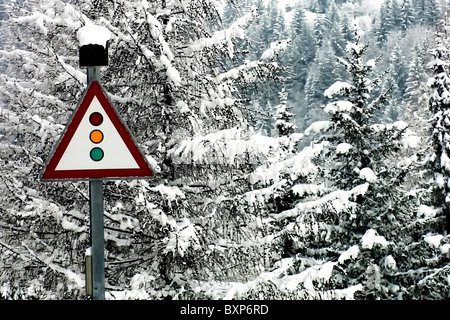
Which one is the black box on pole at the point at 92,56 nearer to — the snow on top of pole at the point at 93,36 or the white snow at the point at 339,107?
the snow on top of pole at the point at 93,36

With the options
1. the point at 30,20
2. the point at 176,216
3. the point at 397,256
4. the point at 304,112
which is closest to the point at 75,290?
the point at 176,216

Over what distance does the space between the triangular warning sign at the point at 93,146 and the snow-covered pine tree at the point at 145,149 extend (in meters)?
3.08

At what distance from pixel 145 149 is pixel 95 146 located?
13.0 ft

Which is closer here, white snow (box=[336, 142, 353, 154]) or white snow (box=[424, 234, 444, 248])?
white snow (box=[336, 142, 353, 154])

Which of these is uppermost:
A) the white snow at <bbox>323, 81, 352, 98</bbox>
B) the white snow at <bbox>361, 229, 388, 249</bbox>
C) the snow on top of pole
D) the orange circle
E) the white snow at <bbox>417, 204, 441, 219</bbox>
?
the snow on top of pole

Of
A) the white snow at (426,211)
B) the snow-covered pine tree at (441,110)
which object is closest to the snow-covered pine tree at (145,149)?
the snow-covered pine tree at (441,110)

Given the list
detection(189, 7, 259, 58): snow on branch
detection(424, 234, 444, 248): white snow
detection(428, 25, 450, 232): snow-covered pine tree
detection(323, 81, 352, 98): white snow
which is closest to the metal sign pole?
detection(189, 7, 259, 58): snow on branch

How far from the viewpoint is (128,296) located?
6473 millimetres

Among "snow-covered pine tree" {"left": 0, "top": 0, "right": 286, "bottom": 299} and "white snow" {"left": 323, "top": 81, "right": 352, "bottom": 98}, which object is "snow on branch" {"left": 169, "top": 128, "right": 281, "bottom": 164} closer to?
"snow-covered pine tree" {"left": 0, "top": 0, "right": 286, "bottom": 299}

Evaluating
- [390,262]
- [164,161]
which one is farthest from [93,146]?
[390,262]

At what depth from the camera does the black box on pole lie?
3.74 metres

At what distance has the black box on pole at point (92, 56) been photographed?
374cm

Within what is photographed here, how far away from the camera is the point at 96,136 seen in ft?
12.3

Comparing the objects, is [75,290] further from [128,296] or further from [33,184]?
[33,184]
